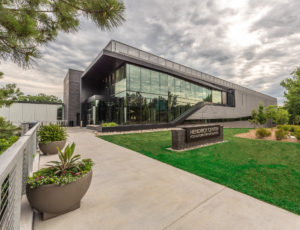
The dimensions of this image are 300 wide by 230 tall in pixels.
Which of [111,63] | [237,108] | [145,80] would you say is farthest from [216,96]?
[111,63]

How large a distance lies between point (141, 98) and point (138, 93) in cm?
81

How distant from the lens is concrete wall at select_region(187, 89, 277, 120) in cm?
2743

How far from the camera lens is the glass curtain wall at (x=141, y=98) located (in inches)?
711

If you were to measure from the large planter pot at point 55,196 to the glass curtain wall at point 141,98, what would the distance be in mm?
15190

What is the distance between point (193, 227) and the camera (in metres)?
2.36

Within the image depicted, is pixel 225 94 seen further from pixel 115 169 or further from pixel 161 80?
pixel 115 169

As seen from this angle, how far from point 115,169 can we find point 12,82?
807 cm

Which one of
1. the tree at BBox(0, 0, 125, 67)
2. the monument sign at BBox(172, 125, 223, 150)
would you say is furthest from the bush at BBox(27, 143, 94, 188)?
the monument sign at BBox(172, 125, 223, 150)

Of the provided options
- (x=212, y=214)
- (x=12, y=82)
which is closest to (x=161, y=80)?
(x=12, y=82)

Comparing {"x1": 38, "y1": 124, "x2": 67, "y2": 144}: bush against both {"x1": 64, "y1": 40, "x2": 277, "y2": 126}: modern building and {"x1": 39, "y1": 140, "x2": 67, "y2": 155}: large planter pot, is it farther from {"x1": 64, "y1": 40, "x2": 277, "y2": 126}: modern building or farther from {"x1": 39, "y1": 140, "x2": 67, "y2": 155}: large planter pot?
{"x1": 64, "y1": 40, "x2": 277, "y2": 126}: modern building

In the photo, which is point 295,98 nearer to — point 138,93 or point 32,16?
point 138,93

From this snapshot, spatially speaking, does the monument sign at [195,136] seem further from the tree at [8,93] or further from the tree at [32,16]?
the tree at [8,93]

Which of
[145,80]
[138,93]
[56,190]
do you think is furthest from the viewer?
[145,80]

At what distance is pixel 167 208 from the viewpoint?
2.85 m
